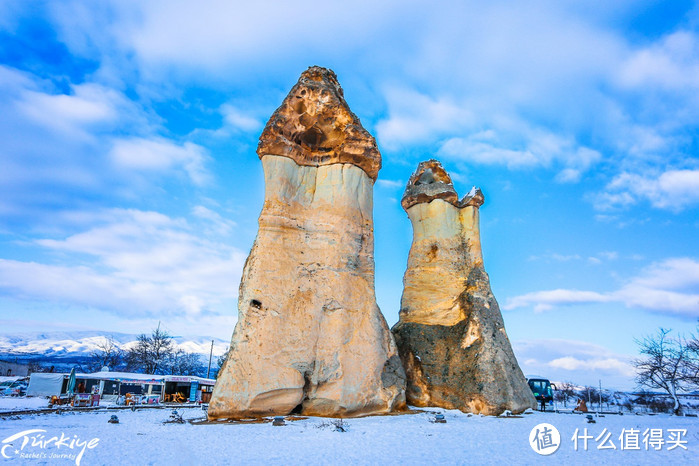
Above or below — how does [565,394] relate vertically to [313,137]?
below

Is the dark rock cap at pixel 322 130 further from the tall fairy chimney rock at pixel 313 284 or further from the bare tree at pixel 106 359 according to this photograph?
the bare tree at pixel 106 359

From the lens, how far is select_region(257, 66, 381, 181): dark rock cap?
16.1m

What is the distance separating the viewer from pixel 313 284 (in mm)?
14305

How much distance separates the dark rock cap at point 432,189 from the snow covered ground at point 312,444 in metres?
10.9

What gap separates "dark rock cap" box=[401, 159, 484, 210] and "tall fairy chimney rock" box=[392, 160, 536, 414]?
0.15ft

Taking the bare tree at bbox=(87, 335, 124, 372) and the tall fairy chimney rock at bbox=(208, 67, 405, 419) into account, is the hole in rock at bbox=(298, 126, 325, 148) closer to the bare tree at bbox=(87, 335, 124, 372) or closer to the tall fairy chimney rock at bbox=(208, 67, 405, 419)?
the tall fairy chimney rock at bbox=(208, 67, 405, 419)

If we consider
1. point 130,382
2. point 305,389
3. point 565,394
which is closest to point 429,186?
point 305,389

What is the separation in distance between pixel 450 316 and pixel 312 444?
10.8 meters

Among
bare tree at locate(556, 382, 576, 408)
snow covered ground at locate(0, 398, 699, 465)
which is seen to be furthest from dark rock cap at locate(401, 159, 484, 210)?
bare tree at locate(556, 382, 576, 408)

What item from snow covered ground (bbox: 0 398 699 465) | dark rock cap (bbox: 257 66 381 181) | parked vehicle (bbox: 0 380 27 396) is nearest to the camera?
snow covered ground (bbox: 0 398 699 465)

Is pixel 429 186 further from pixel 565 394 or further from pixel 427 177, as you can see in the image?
pixel 565 394

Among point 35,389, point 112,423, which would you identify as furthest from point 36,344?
point 112,423

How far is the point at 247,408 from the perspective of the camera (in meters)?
12.1

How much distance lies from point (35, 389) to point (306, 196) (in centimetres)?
2149
